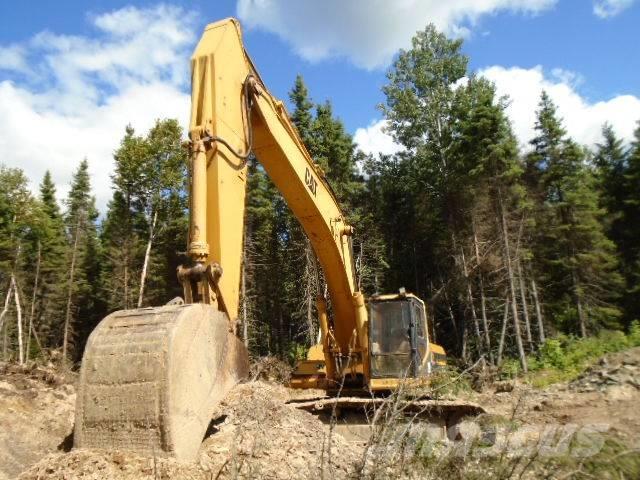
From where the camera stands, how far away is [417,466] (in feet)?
11.2

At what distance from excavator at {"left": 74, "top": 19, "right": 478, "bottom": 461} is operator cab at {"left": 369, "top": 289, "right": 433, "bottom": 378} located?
0.12ft

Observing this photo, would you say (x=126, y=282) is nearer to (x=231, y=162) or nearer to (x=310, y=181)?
(x=310, y=181)

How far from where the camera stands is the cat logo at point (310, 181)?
806cm

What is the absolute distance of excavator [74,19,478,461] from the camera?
3.78 meters

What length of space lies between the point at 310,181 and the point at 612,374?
9.52 metres

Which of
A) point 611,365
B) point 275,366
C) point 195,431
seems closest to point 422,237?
point 275,366

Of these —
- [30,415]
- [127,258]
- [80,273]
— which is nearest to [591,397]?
[30,415]

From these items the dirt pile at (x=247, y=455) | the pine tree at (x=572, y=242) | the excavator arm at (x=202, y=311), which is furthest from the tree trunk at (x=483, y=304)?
the dirt pile at (x=247, y=455)

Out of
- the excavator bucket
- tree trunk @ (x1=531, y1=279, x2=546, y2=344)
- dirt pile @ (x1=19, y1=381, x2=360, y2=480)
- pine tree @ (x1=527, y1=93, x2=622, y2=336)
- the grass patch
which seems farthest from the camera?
pine tree @ (x1=527, y1=93, x2=622, y2=336)

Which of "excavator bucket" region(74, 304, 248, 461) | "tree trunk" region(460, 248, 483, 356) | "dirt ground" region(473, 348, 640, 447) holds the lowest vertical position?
"dirt ground" region(473, 348, 640, 447)

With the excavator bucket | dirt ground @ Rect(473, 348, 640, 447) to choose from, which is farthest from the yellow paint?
dirt ground @ Rect(473, 348, 640, 447)

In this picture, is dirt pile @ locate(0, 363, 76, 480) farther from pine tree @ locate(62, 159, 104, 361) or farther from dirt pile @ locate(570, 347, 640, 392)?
pine tree @ locate(62, 159, 104, 361)

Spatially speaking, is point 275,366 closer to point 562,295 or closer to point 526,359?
point 526,359

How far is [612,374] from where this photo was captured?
13.4 m
